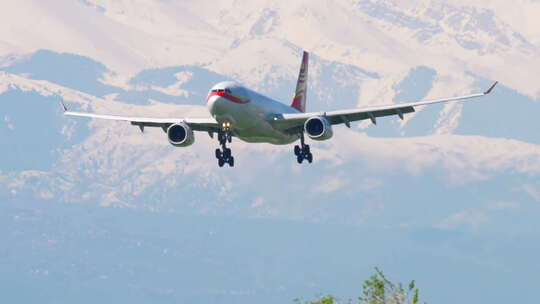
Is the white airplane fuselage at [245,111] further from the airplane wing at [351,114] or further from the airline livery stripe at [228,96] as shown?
the airplane wing at [351,114]

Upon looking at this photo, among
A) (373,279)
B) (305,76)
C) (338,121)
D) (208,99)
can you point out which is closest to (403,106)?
(338,121)

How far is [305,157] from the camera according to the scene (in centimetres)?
10125

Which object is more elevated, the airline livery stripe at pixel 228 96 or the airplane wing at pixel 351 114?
the airplane wing at pixel 351 114

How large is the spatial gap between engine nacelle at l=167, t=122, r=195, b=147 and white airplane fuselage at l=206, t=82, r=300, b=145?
10.1 ft

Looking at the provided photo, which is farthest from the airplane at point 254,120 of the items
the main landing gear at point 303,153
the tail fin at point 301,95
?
the tail fin at point 301,95

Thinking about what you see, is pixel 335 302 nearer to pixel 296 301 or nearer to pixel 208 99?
pixel 296 301

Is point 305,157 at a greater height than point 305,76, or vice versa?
point 305,76

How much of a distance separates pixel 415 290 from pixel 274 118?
42.4 meters

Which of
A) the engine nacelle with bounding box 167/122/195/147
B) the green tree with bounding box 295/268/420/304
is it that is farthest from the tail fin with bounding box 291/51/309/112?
the green tree with bounding box 295/268/420/304

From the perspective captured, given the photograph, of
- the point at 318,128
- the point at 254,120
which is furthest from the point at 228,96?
the point at 318,128

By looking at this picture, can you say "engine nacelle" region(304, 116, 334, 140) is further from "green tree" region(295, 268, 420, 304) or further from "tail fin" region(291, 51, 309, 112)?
"green tree" region(295, 268, 420, 304)

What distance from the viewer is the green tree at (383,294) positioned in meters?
53.0

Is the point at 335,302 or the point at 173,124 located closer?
the point at 335,302

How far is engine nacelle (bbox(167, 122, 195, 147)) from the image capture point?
306 feet
